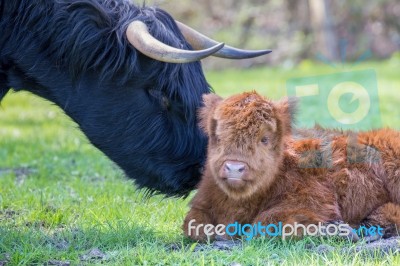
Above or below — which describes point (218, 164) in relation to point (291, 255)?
above

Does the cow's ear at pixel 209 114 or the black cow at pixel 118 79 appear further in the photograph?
A: the black cow at pixel 118 79

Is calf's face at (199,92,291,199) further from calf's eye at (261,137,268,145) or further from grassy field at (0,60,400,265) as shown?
grassy field at (0,60,400,265)

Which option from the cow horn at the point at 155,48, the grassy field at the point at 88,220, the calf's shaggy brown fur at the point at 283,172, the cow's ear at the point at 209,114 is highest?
the cow horn at the point at 155,48

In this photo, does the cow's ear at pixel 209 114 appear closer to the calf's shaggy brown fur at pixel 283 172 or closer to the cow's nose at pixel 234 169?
the calf's shaggy brown fur at pixel 283 172

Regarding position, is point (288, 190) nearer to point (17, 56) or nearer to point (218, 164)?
point (218, 164)

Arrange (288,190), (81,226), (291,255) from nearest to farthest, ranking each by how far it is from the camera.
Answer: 1. (291,255)
2. (288,190)
3. (81,226)

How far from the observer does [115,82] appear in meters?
5.46

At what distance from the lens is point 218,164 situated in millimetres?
4250

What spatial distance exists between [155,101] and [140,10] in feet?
2.37

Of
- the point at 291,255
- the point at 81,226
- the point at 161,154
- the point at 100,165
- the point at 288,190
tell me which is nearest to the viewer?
the point at 291,255

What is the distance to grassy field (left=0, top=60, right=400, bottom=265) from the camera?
13.6ft

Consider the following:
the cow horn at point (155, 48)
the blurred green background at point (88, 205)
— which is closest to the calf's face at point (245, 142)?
the blurred green background at point (88, 205)

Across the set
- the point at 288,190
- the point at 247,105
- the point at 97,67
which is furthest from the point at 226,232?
the point at 97,67

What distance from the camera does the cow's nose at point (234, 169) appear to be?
413 cm
